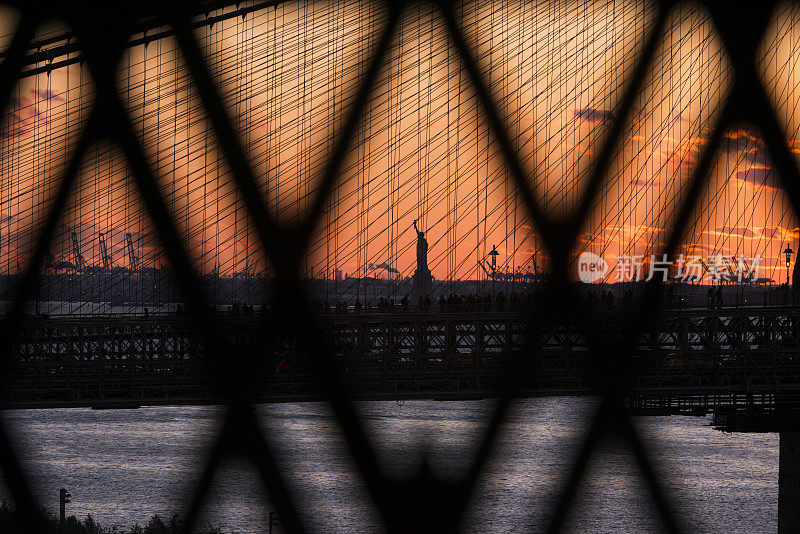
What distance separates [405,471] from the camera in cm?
5738

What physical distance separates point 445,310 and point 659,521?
15.0 meters

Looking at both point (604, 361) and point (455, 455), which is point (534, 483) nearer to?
point (455, 455)

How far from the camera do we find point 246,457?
3.92m

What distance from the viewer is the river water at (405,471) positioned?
51156 millimetres

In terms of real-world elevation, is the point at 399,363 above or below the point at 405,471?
below

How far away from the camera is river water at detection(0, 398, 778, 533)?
51.2m

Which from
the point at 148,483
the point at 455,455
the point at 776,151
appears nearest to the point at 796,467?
the point at 776,151
